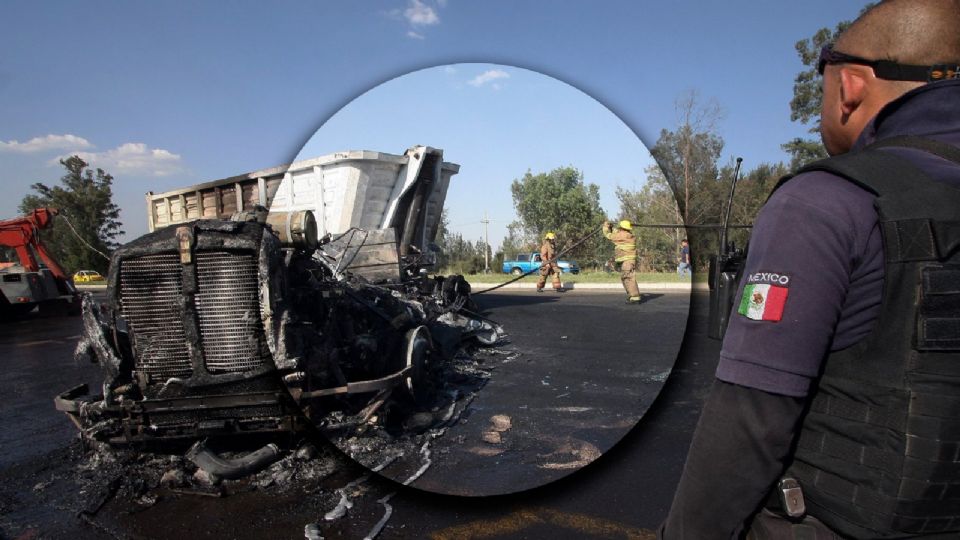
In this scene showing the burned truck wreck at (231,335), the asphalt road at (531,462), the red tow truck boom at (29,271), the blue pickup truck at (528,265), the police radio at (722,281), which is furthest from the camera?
the red tow truck boom at (29,271)

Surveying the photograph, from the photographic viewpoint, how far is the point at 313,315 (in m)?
3.24

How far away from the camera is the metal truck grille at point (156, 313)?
3.21m

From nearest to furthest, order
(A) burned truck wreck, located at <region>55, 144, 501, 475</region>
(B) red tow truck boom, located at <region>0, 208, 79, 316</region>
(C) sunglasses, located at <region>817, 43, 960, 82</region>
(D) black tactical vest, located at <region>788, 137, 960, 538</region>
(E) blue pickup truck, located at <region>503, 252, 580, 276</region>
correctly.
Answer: (D) black tactical vest, located at <region>788, 137, 960, 538</region> → (C) sunglasses, located at <region>817, 43, 960, 82</region> → (E) blue pickup truck, located at <region>503, 252, 580, 276</region> → (A) burned truck wreck, located at <region>55, 144, 501, 475</region> → (B) red tow truck boom, located at <region>0, 208, 79, 316</region>

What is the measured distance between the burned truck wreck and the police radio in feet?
4.54

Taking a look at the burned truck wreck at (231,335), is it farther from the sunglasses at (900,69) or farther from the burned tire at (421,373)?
the sunglasses at (900,69)

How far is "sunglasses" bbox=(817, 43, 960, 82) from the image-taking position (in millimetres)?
1102

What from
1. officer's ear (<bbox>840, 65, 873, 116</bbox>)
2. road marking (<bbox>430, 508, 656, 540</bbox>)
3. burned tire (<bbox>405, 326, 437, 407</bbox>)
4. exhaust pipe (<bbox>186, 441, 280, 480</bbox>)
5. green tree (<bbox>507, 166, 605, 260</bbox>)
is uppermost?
officer's ear (<bbox>840, 65, 873, 116</bbox>)

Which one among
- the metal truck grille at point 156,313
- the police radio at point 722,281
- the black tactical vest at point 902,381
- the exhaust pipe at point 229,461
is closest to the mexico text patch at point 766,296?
the black tactical vest at point 902,381

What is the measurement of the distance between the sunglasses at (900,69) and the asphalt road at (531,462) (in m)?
0.73

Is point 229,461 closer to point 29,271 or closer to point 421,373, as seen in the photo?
point 421,373

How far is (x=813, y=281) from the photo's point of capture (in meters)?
1.01

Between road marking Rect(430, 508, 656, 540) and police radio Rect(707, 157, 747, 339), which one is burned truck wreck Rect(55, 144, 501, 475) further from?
police radio Rect(707, 157, 747, 339)

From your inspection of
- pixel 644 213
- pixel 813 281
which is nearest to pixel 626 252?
pixel 644 213

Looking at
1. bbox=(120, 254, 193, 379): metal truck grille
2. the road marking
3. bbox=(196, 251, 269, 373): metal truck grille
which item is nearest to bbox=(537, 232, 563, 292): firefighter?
the road marking
